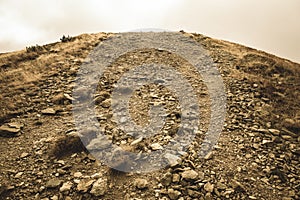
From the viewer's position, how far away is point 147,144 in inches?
285

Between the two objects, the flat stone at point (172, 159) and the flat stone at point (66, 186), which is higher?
the flat stone at point (172, 159)

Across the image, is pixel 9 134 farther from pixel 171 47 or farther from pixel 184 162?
pixel 171 47

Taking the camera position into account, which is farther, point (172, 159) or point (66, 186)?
point (172, 159)

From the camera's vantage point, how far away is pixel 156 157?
21.9ft

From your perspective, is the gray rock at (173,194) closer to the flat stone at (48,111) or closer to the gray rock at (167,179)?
the gray rock at (167,179)

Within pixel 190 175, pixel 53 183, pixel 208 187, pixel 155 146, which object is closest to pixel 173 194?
pixel 190 175

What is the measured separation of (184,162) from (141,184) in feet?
4.33

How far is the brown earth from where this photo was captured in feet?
19.6

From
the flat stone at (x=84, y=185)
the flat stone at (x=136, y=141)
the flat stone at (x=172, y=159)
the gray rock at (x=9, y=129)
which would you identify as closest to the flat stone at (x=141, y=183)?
the flat stone at (x=172, y=159)

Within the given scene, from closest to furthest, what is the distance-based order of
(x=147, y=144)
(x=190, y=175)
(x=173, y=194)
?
(x=173, y=194) < (x=190, y=175) < (x=147, y=144)

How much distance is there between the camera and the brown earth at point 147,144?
5.98 metres

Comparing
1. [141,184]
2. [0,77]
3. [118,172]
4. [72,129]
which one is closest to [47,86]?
[0,77]

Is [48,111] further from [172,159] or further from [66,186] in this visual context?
[172,159]

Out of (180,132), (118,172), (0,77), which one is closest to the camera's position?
(118,172)
